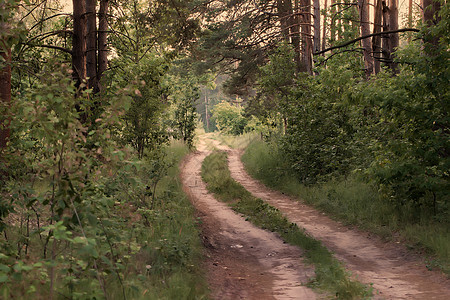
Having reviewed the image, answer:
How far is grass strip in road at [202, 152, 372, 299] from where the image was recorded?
5.74m

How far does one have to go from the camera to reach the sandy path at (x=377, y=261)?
593cm

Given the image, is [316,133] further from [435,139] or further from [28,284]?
[28,284]

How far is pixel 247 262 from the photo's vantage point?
8.02 m

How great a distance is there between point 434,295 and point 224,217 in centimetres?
685

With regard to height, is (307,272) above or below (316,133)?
below

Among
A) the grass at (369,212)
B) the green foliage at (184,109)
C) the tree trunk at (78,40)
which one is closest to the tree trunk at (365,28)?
the grass at (369,212)

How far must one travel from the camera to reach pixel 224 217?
11.9m

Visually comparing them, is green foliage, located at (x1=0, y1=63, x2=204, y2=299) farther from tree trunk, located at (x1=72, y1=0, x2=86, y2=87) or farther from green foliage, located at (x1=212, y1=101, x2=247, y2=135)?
green foliage, located at (x1=212, y1=101, x2=247, y2=135)

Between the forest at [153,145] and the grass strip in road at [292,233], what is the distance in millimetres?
100

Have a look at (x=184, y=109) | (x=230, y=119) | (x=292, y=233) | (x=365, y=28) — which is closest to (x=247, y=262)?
(x=292, y=233)

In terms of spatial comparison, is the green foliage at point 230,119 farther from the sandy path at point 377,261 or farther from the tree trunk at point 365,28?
the sandy path at point 377,261

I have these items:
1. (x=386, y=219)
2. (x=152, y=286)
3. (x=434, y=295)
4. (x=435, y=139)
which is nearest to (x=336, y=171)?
(x=386, y=219)

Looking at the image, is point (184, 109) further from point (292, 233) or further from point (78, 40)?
point (292, 233)

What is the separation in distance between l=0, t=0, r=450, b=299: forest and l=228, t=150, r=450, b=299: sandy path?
34 cm
